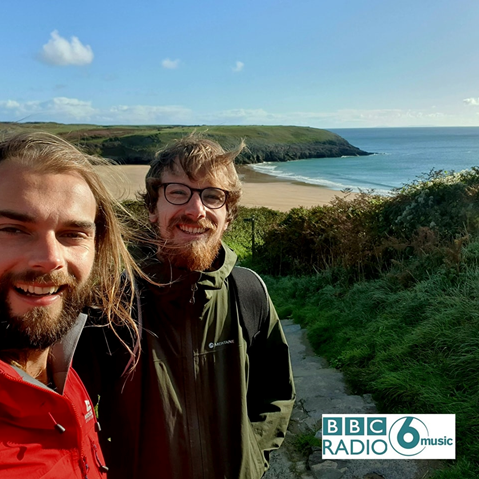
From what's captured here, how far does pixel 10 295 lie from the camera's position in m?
1.30

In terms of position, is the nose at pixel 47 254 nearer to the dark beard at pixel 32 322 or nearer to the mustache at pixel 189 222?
the dark beard at pixel 32 322

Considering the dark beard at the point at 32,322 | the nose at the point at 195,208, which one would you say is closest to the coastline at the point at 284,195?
the nose at the point at 195,208

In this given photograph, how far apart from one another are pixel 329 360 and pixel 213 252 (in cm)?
377

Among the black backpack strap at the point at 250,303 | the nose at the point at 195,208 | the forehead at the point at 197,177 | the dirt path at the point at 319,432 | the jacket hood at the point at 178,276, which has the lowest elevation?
the dirt path at the point at 319,432

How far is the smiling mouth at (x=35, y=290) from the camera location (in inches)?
51.4

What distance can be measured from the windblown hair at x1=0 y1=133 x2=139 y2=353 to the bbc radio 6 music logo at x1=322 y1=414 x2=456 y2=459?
102 inches

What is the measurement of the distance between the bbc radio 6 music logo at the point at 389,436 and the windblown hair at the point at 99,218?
260cm

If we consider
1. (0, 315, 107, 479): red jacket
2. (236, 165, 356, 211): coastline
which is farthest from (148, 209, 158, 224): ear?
(236, 165, 356, 211): coastline

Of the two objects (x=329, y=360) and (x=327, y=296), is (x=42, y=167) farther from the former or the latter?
(x=327, y=296)

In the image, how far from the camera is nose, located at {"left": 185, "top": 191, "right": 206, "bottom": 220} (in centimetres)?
225

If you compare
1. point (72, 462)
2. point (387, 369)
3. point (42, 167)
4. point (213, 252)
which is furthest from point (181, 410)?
point (387, 369)

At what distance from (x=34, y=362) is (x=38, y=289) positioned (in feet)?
1.05

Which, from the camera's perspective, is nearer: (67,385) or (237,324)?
(67,385)

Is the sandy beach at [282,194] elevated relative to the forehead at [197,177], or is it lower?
lower
